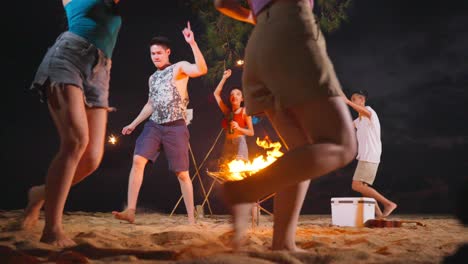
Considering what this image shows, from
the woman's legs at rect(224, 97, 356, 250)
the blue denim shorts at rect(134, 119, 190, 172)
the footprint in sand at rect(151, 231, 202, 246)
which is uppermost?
the blue denim shorts at rect(134, 119, 190, 172)

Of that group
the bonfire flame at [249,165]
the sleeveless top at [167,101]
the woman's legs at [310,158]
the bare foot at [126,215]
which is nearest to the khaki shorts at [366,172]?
the bonfire flame at [249,165]

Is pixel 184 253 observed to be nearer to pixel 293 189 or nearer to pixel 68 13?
pixel 293 189

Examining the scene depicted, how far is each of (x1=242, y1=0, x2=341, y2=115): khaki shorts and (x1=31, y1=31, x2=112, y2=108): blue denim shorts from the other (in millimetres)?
1005

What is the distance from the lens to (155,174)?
975 centimetres

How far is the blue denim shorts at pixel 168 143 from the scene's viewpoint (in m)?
4.86

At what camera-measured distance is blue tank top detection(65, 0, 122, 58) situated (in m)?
2.61

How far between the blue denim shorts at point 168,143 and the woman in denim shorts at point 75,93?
2054 millimetres

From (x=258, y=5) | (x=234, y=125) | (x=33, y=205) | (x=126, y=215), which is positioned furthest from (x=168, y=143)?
(x=258, y=5)

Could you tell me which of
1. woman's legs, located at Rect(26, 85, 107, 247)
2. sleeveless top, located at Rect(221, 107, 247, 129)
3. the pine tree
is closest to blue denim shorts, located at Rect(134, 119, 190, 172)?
sleeveless top, located at Rect(221, 107, 247, 129)

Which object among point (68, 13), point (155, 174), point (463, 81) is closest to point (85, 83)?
point (68, 13)

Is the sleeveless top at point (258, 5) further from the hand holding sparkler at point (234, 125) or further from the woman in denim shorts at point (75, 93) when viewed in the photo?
the hand holding sparkler at point (234, 125)

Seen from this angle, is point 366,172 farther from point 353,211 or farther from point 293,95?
point 293,95

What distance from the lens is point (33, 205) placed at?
2881 millimetres

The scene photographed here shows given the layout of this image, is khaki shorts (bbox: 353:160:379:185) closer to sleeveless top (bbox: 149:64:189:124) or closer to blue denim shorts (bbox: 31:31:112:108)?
sleeveless top (bbox: 149:64:189:124)
